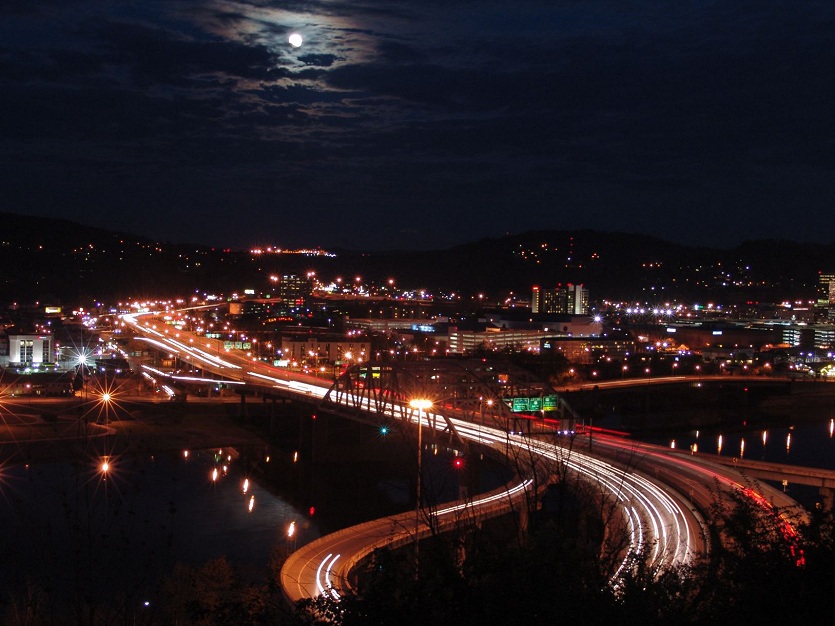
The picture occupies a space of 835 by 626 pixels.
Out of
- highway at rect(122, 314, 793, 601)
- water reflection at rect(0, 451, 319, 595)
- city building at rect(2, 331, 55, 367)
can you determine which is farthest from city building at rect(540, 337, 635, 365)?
water reflection at rect(0, 451, 319, 595)

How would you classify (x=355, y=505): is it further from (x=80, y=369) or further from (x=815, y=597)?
(x=80, y=369)

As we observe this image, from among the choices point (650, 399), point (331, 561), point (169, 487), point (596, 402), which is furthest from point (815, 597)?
point (650, 399)

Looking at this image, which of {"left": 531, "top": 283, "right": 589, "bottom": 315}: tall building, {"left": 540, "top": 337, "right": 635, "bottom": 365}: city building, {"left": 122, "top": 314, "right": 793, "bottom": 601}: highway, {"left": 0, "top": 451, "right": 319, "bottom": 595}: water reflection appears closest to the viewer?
{"left": 122, "top": 314, "right": 793, "bottom": 601}: highway

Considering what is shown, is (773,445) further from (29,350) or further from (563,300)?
(563,300)

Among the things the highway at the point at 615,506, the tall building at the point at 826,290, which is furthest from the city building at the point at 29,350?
the tall building at the point at 826,290

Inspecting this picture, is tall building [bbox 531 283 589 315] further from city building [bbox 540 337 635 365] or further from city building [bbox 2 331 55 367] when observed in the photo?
city building [bbox 2 331 55 367]

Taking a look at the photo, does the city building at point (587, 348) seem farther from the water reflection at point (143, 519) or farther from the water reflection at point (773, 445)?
the water reflection at point (143, 519)
